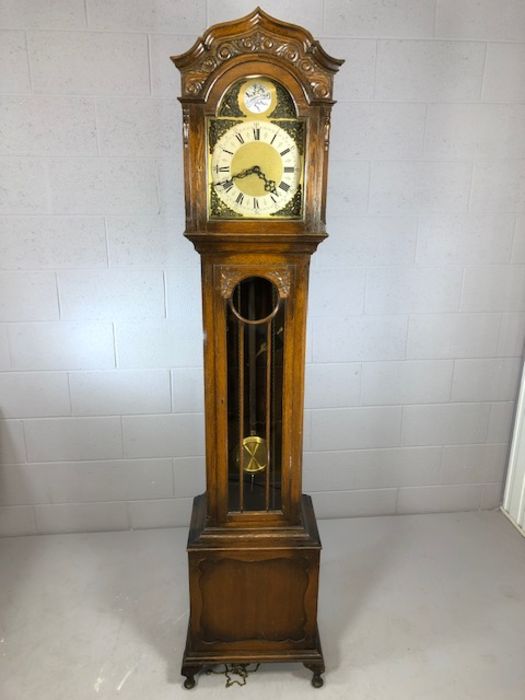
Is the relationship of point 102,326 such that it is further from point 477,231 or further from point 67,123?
point 477,231

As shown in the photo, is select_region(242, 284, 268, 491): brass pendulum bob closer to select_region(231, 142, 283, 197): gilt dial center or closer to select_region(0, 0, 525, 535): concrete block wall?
select_region(231, 142, 283, 197): gilt dial center

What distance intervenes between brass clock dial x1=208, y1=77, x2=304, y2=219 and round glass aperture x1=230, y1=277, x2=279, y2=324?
7.4 inches

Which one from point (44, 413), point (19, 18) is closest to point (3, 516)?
point (44, 413)

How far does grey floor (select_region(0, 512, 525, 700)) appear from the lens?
1712 mm

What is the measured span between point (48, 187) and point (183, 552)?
1.55 m

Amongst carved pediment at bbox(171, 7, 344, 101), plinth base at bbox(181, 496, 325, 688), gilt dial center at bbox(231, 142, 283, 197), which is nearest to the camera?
carved pediment at bbox(171, 7, 344, 101)

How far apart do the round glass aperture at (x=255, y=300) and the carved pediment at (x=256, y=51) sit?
1.59 feet

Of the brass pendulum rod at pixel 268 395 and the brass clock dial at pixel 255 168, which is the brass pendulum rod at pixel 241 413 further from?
the brass clock dial at pixel 255 168

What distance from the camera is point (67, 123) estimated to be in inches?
78.2

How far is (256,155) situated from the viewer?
1.41 meters

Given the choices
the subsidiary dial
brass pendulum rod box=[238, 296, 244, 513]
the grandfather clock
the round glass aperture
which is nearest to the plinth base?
the grandfather clock

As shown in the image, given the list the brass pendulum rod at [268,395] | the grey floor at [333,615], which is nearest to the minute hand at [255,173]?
the brass pendulum rod at [268,395]

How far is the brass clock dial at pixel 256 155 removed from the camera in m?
1.38

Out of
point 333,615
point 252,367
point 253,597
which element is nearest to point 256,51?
point 252,367
